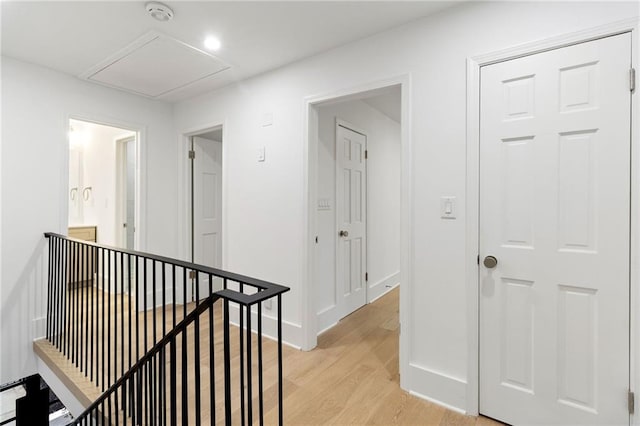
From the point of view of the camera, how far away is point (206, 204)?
3.96 metres

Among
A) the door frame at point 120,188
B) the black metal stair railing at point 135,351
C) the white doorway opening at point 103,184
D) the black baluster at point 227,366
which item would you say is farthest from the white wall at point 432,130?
the door frame at point 120,188

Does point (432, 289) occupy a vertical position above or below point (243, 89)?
below

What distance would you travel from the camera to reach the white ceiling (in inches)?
76.7

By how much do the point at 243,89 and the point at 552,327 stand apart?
10.0ft

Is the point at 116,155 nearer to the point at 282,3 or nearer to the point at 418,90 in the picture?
the point at 282,3

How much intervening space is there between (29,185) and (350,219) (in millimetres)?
2980

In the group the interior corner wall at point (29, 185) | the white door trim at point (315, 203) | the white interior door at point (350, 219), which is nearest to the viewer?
the white door trim at point (315, 203)

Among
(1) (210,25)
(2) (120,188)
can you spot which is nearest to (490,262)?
(1) (210,25)

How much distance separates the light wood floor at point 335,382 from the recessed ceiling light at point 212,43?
213 centimetres

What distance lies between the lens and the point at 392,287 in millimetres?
4453

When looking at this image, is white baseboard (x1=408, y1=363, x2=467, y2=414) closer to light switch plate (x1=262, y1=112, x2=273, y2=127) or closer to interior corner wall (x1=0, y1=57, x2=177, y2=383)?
light switch plate (x1=262, y1=112, x2=273, y2=127)

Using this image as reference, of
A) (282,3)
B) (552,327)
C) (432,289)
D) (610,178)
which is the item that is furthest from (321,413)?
(282,3)

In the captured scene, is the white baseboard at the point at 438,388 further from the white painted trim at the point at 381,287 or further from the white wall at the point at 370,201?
the white painted trim at the point at 381,287

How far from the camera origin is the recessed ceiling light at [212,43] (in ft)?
7.65
